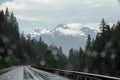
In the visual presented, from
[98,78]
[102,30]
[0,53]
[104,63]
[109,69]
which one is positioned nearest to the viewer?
[98,78]

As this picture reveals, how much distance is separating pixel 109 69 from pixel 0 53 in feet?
169

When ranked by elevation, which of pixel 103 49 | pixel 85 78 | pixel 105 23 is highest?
pixel 105 23

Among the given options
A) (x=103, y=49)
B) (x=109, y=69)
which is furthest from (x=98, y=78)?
(x=103, y=49)

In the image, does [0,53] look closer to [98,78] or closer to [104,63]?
[104,63]

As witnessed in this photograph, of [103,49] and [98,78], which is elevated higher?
[103,49]

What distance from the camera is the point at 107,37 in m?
112

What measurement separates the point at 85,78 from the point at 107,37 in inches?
3166

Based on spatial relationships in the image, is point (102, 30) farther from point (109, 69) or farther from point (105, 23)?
point (109, 69)

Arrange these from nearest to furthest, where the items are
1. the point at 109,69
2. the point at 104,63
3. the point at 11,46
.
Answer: the point at 109,69 → the point at 104,63 → the point at 11,46

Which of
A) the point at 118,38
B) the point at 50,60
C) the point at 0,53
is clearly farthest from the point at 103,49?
the point at 50,60

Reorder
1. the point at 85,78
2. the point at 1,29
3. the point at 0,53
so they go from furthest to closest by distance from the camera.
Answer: the point at 1,29
the point at 0,53
the point at 85,78

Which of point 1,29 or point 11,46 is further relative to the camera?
point 11,46

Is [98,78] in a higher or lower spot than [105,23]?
lower

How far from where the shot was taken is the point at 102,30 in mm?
116375
